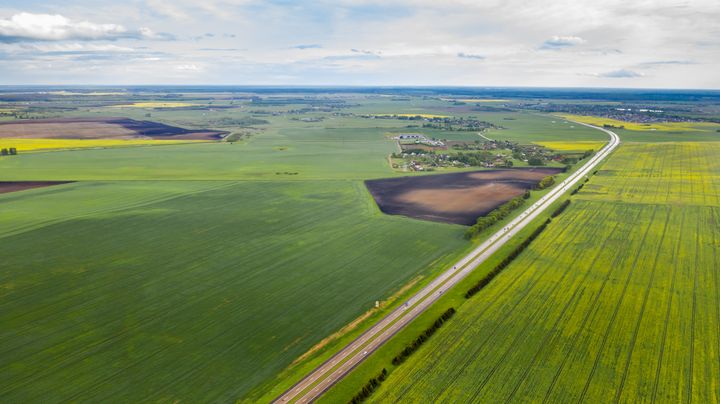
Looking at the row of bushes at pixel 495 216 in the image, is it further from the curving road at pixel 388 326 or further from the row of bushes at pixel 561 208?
the row of bushes at pixel 561 208

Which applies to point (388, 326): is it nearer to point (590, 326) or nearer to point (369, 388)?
point (369, 388)

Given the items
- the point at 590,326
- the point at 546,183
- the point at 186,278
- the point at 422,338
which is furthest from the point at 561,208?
the point at 186,278

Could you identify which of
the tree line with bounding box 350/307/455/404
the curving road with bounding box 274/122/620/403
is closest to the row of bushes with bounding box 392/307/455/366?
the tree line with bounding box 350/307/455/404

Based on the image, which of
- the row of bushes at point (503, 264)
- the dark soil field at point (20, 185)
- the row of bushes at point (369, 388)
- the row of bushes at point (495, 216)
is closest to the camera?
the row of bushes at point (369, 388)

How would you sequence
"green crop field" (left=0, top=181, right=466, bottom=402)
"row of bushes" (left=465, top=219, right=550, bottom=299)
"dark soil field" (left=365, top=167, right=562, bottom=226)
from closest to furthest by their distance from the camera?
1. "green crop field" (left=0, top=181, right=466, bottom=402)
2. "row of bushes" (left=465, top=219, right=550, bottom=299)
3. "dark soil field" (left=365, top=167, right=562, bottom=226)

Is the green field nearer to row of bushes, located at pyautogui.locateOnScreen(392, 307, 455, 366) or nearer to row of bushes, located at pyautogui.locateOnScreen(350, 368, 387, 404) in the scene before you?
→ row of bushes, located at pyautogui.locateOnScreen(350, 368, 387, 404)

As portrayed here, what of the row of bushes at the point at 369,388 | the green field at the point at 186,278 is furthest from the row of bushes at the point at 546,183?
the row of bushes at the point at 369,388
